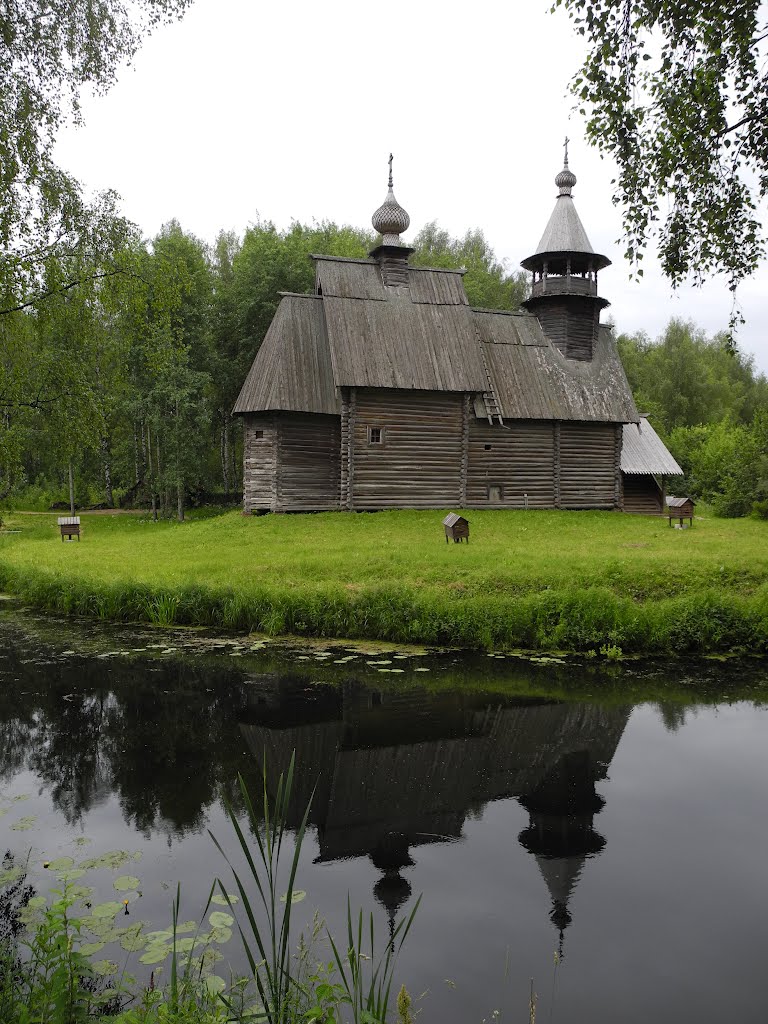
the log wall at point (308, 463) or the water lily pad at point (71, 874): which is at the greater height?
the log wall at point (308, 463)

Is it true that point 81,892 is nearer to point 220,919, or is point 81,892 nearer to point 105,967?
point 105,967

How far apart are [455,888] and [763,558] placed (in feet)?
37.6

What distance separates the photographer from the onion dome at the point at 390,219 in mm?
26375

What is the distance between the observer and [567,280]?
27656 millimetres

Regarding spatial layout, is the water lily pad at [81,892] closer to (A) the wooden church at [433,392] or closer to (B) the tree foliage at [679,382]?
(A) the wooden church at [433,392]

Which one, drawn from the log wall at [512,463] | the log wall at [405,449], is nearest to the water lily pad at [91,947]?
the log wall at [405,449]

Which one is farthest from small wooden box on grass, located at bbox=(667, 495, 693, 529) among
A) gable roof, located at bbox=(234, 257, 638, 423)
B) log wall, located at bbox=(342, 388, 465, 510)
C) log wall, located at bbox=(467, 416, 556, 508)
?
log wall, located at bbox=(342, 388, 465, 510)

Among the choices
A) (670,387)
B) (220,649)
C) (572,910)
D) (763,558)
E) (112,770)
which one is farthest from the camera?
(670,387)

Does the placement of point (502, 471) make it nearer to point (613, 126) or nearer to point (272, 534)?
point (272, 534)

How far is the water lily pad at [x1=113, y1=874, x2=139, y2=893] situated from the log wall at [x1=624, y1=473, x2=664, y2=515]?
2638cm

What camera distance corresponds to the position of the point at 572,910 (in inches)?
203

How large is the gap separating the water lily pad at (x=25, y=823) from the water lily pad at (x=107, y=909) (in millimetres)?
1595

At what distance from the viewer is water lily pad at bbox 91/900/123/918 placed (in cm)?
481

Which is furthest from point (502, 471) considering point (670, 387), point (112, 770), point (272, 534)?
point (670, 387)
